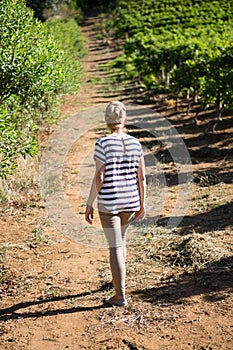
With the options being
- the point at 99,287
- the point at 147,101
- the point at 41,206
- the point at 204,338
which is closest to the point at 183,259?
the point at 99,287

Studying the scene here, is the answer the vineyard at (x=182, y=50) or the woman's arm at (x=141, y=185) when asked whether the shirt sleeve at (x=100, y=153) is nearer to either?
the woman's arm at (x=141, y=185)

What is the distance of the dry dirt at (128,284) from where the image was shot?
11.6ft

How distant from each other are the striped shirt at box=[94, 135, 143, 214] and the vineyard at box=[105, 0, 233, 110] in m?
6.21

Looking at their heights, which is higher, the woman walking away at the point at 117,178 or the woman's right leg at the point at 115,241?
the woman walking away at the point at 117,178

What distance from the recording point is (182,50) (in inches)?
559

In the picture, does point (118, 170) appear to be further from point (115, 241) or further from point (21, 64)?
point (21, 64)

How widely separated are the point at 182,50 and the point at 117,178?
11.5m

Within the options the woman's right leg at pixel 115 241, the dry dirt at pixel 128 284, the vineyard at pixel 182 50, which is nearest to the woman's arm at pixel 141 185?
the woman's right leg at pixel 115 241

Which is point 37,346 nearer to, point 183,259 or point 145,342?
point 145,342

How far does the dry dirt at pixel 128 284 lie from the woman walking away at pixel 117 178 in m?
0.51

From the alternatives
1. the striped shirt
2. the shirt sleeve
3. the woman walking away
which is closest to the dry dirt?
the woman walking away

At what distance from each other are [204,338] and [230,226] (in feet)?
7.64

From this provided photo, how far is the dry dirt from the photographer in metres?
3.54

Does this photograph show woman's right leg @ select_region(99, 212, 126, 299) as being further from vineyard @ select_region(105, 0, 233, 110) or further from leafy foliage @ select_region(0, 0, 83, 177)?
vineyard @ select_region(105, 0, 233, 110)
